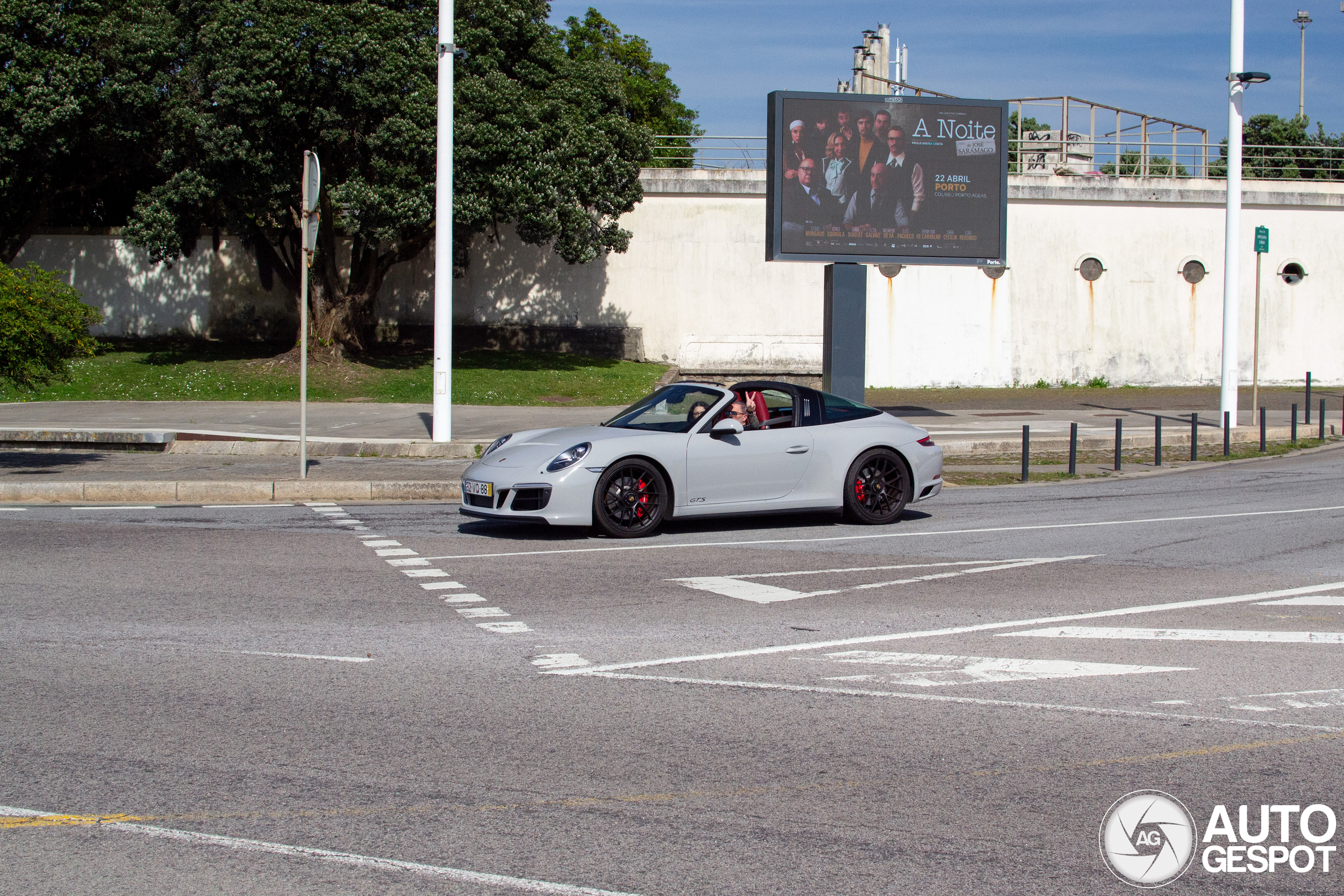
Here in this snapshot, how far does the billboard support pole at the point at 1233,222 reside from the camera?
20188mm

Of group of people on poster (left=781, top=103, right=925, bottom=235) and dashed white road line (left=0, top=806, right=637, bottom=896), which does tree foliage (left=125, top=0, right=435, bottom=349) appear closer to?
group of people on poster (left=781, top=103, right=925, bottom=235)

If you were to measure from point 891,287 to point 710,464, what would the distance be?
2261 centimetres

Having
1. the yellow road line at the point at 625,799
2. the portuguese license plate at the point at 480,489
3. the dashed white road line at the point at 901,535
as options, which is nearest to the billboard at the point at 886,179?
the dashed white road line at the point at 901,535

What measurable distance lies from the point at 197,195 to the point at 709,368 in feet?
43.1

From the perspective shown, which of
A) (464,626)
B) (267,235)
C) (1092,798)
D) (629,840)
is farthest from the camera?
(267,235)

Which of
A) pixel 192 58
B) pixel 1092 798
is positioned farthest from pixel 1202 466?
pixel 192 58

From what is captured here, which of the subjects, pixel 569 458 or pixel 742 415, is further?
pixel 742 415

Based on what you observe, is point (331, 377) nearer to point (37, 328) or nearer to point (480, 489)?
point (37, 328)

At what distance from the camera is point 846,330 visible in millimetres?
19688

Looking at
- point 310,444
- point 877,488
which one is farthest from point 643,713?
point 310,444

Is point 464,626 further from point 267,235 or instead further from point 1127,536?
point 267,235

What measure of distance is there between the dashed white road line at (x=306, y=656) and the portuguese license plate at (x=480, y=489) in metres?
3.85

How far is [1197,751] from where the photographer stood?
190 inches

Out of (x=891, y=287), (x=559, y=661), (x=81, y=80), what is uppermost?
(x=81, y=80)
